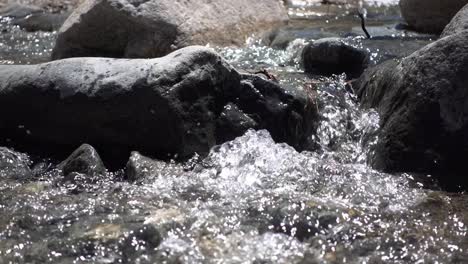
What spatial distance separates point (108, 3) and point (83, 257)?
4708 mm

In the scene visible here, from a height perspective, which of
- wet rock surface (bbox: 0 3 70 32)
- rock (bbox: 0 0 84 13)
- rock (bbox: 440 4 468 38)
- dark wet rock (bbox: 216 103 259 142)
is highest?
rock (bbox: 440 4 468 38)

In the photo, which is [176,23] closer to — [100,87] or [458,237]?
[100,87]

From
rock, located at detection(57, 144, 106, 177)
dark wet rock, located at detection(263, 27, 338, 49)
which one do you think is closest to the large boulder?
rock, located at detection(57, 144, 106, 177)

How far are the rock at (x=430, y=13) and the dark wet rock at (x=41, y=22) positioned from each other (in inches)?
213

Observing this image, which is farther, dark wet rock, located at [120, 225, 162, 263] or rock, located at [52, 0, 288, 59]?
rock, located at [52, 0, 288, 59]

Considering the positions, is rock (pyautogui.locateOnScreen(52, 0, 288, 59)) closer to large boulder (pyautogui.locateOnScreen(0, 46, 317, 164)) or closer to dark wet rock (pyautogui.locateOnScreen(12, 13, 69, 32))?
large boulder (pyautogui.locateOnScreen(0, 46, 317, 164))

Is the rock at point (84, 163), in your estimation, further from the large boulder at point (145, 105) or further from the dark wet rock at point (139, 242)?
the dark wet rock at point (139, 242)

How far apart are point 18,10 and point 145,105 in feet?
27.6

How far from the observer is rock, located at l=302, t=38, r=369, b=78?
6719mm

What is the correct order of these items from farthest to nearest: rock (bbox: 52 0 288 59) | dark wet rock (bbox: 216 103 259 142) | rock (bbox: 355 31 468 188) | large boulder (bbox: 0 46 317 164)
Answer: rock (bbox: 52 0 288 59) → dark wet rock (bbox: 216 103 259 142) → large boulder (bbox: 0 46 317 164) → rock (bbox: 355 31 468 188)

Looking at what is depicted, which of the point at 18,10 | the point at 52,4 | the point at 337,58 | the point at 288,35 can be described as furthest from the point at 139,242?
the point at 52,4

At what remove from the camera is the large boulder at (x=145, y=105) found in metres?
4.99

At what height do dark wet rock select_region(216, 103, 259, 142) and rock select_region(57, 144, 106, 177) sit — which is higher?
dark wet rock select_region(216, 103, 259, 142)

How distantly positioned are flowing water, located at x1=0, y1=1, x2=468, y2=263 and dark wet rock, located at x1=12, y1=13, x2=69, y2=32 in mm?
6482
